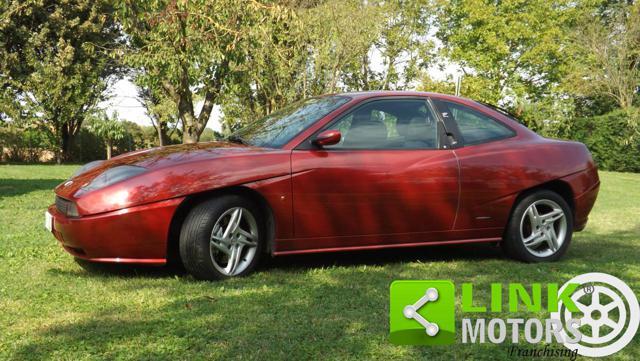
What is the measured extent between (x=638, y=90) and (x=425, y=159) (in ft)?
111

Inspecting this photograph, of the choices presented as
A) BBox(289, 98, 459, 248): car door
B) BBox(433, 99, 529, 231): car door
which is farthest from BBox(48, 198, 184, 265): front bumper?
BBox(433, 99, 529, 231): car door

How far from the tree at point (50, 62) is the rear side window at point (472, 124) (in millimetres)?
23396

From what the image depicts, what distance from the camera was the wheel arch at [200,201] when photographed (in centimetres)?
416

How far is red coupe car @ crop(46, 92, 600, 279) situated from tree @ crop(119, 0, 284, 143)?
3867mm

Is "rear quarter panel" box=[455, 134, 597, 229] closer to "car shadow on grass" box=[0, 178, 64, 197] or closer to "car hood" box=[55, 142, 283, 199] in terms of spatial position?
"car hood" box=[55, 142, 283, 199]

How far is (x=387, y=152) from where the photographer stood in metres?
4.72

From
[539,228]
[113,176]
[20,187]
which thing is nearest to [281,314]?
[113,176]

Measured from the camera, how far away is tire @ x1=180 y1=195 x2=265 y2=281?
4.06 metres

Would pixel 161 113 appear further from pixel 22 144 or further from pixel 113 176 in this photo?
pixel 113 176

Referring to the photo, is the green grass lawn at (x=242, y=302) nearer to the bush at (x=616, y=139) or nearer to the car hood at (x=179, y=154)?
the car hood at (x=179, y=154)

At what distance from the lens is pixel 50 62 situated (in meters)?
26.2

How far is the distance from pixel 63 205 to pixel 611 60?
1215 inches

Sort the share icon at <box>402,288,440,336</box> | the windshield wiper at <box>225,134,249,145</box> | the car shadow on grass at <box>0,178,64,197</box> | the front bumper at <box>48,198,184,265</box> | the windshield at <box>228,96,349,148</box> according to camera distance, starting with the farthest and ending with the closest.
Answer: the car shadow on grass at <box>0,178,64,197</box>, the windshield wiper at <box>225,134,249,145</box>, the windshield at <box>228,96,349,148</box>, the front bumper at <box>48,198,184,265</box>, the share icon at <box>402,288,440,336</box>

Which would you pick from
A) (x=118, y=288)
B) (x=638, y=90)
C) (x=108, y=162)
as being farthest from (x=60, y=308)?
(x=638, y=90)
